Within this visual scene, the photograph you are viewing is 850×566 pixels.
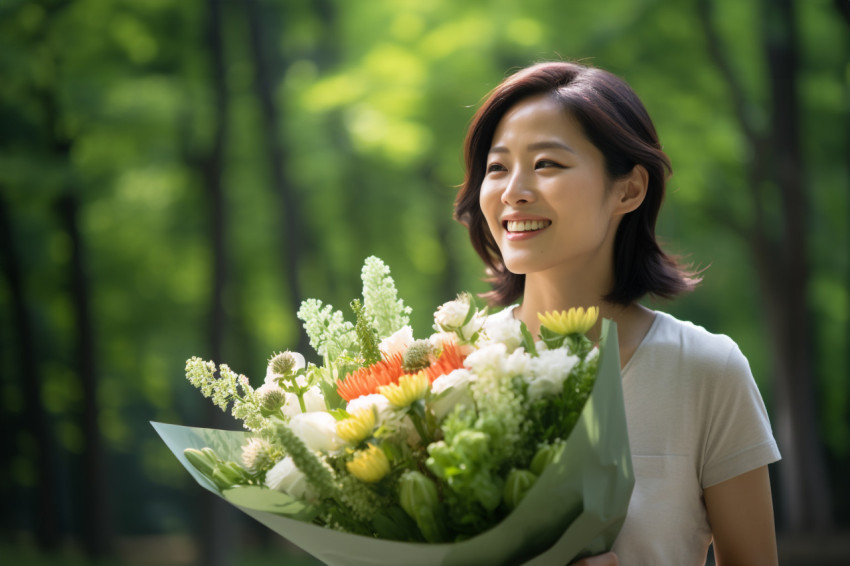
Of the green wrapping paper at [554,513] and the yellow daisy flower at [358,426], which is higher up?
the yellow daisy flower at [358,426]

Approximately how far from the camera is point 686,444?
200cm

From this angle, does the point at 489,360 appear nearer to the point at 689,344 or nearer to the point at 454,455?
the point at 454,455

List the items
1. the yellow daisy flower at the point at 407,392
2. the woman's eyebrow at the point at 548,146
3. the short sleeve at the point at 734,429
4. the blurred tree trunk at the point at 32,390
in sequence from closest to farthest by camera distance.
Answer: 1. the yellow daisy flower at the point at 407,392
2. the short sleeve at the point at 734,429
3. the woman's eyebrow at the point at 548,146
4. the blurred tree trunk at the point at 32,390

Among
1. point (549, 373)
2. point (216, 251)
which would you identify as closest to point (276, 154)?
point (216, 251)

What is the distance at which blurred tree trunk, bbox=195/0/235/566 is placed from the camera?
9594 millimetres

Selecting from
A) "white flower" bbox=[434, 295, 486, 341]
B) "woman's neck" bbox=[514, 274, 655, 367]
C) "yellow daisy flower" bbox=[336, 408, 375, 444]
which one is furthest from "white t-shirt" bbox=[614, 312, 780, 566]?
"yellow daisy flower" bbox=[336, 408, 375, 444]

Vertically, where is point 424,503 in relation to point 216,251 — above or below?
below

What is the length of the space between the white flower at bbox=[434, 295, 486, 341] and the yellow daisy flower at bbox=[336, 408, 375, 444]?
0.29m

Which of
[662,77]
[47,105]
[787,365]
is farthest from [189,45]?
[787,365]

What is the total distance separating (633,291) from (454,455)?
95 centimetres

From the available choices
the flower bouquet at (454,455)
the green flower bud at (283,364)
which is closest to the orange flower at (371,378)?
the flower bouquet at (454,455)

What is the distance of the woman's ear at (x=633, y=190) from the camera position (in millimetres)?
2189

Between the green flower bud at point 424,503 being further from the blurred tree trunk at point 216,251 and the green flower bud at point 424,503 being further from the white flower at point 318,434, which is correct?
the blurred tree trunk at point 216,251

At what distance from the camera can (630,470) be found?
5.54 ft
